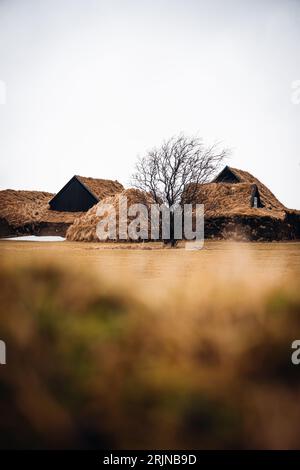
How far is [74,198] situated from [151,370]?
92.8 feet

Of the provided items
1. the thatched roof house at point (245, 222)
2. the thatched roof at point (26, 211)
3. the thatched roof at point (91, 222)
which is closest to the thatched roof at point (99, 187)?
the thatched roof at point (26, 211)

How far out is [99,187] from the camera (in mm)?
29516

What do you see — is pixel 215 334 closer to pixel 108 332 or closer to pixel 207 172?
pixel 108 332

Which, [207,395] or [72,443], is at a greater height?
[207,395]

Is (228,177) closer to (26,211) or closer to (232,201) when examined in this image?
(232,201)

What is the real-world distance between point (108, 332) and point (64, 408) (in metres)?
0.26

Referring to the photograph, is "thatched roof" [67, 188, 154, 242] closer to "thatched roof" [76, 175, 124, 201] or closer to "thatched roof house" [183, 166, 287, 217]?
"thatched roof house" [183, 166, 287, 217]

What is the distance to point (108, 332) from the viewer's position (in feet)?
4.23

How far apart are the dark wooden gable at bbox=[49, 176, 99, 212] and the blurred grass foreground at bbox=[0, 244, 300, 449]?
90.6 feet

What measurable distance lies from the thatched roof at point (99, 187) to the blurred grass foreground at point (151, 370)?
87.9 ft

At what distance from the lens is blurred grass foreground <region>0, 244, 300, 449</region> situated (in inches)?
46.9

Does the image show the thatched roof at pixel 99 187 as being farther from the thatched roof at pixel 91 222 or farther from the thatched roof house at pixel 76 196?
the thatched roof at pixel 91 222

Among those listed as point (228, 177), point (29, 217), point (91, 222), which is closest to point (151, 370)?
point (91, 222)

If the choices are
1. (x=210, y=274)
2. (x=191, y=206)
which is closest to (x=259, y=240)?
(x=191, y=206)
